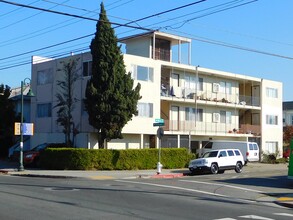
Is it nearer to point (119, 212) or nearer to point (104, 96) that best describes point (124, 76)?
point (104, 96)

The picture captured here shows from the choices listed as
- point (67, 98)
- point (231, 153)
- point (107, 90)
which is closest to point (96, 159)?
point (107, 90)

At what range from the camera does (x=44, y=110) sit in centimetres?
4041

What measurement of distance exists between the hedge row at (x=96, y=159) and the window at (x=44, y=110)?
7.79 meters

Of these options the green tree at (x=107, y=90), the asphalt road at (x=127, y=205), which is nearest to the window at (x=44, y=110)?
the green tree at (x=107, y=90)

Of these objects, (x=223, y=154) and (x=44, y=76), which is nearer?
(x=223, y=154)

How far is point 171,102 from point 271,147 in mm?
17719

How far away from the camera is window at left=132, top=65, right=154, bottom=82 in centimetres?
3759

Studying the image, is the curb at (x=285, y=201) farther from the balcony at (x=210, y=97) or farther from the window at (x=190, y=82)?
the window at (x=190, y=82)

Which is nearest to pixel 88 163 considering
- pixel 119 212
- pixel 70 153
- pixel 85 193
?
pixel 70 153

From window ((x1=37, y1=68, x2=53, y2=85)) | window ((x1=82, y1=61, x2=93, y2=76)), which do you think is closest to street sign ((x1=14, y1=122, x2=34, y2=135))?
window ((x1=82, y1=61, x2=93, y2=76))

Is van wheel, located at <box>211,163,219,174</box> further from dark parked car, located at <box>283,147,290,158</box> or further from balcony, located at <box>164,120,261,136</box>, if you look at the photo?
dark parked car, located at <box>283,147,290,158</box>

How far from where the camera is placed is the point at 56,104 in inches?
1527

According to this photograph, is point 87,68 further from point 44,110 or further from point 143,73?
point 44,110

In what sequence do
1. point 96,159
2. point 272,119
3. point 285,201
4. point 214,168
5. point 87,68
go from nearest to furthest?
point 285,201 < point 214,168 < point 96,159 < point 87,68 < point 272,119
